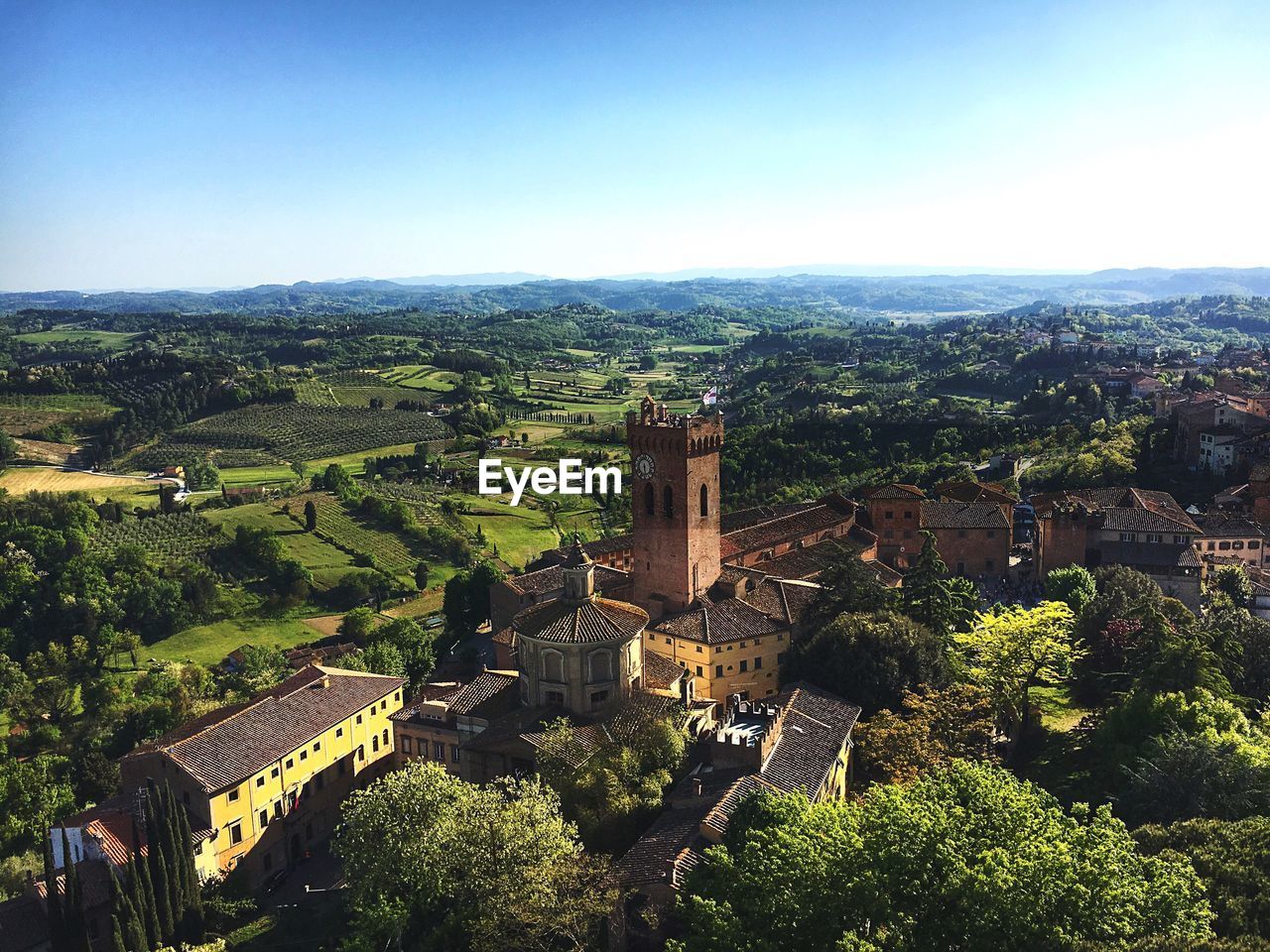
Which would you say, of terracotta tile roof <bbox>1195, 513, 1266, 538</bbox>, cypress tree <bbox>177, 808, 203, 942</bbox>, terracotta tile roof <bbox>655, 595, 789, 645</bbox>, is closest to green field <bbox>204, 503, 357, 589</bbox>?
terracotta tile roof <bbox>655, 595, 789, 645</bbox>

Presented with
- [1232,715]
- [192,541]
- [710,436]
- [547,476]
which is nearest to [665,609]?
[710,436]

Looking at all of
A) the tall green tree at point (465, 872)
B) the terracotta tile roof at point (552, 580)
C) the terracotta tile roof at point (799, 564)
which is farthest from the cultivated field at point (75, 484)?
the tall green tree at point (465, 872)

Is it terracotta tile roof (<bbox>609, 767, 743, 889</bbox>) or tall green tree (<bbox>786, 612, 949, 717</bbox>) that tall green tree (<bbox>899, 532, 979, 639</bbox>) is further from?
terracotta tile roof (<bbox>609, 767, 743, 889</bbox>)

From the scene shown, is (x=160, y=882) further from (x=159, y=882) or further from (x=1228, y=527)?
(x=1228, y=527)

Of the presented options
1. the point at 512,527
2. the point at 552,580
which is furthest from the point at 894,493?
the point at 512,527

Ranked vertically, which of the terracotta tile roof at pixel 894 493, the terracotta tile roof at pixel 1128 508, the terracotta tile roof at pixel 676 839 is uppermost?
the terracotta tile roof at pixel 894 493

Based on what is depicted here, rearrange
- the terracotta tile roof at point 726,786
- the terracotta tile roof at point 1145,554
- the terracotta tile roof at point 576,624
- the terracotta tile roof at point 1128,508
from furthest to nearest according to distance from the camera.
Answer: the terracotta tile roof at point 1128,508
the terracotta tile roof at point 1145,554
the terracotta tile roof at point 576,624
the terracotta tile roof at point 726,786

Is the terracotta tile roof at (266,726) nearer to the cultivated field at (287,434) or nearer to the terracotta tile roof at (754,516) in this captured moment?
the terracotta tile roof at (754,516)
